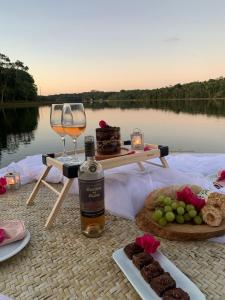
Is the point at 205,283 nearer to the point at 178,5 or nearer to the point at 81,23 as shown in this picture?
the point at 178,5

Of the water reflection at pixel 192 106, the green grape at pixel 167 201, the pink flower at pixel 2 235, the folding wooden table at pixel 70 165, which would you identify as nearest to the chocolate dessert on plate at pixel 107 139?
the folding wooden table at pixel 70 165

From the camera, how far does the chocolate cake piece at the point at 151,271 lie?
50.2 inches

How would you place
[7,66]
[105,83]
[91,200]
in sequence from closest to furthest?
[91,200] < [105,83] < [7,66]

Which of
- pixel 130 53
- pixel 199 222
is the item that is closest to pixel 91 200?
pixel 199 222

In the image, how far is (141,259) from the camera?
1395mm

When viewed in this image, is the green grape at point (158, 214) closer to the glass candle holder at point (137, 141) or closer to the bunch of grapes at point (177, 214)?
the bunch of grapes at point (177, 214)

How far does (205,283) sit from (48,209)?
1562 millimetres

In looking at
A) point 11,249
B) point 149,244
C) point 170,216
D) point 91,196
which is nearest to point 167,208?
point 170,216

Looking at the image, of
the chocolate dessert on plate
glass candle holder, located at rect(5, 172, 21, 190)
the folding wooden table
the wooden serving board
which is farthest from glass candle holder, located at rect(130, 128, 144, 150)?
glass candle holder, located at rect(5, 172, 21, 190)

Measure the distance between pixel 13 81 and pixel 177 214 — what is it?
44.8 m

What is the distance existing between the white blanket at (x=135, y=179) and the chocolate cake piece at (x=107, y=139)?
358 mm

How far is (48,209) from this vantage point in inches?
98.8

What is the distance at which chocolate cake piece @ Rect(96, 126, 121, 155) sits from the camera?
2182 mm

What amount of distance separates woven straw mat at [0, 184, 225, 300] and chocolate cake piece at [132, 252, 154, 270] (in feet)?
0.43
